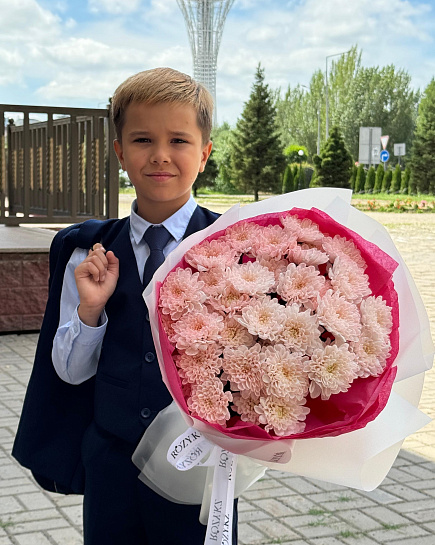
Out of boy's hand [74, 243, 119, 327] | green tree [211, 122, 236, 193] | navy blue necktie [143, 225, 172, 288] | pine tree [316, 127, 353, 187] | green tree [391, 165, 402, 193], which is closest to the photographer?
boy's hand [74, 243, 119, 327]

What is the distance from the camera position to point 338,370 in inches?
59.0

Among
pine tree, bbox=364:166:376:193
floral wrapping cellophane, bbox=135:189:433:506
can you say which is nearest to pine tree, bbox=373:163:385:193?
pine tree, bbox=364:166:376:193

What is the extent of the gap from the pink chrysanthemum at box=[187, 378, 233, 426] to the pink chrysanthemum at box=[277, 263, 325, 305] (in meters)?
0.20

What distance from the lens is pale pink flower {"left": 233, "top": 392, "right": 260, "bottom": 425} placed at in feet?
5.01

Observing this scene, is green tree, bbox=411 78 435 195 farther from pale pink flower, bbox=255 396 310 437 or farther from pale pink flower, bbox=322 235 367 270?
pale pink flower, bbox=255 396 310 437

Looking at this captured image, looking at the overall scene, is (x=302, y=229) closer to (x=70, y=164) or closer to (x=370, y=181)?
(x=70, y=164)

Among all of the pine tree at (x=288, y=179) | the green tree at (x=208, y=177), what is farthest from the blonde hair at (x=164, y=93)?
the green tree at (x=208, y=177)

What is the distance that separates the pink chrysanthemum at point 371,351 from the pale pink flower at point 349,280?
0.07 m

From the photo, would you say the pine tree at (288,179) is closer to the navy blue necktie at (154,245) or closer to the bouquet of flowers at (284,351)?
the navy blue necktie at (154,245)

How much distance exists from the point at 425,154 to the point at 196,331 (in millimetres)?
59426

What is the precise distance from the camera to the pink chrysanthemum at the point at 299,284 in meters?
1.57

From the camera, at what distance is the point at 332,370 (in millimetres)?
1507

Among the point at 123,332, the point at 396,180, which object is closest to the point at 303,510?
the point at 123,332

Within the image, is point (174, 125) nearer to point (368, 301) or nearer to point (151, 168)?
point (151, 168)
